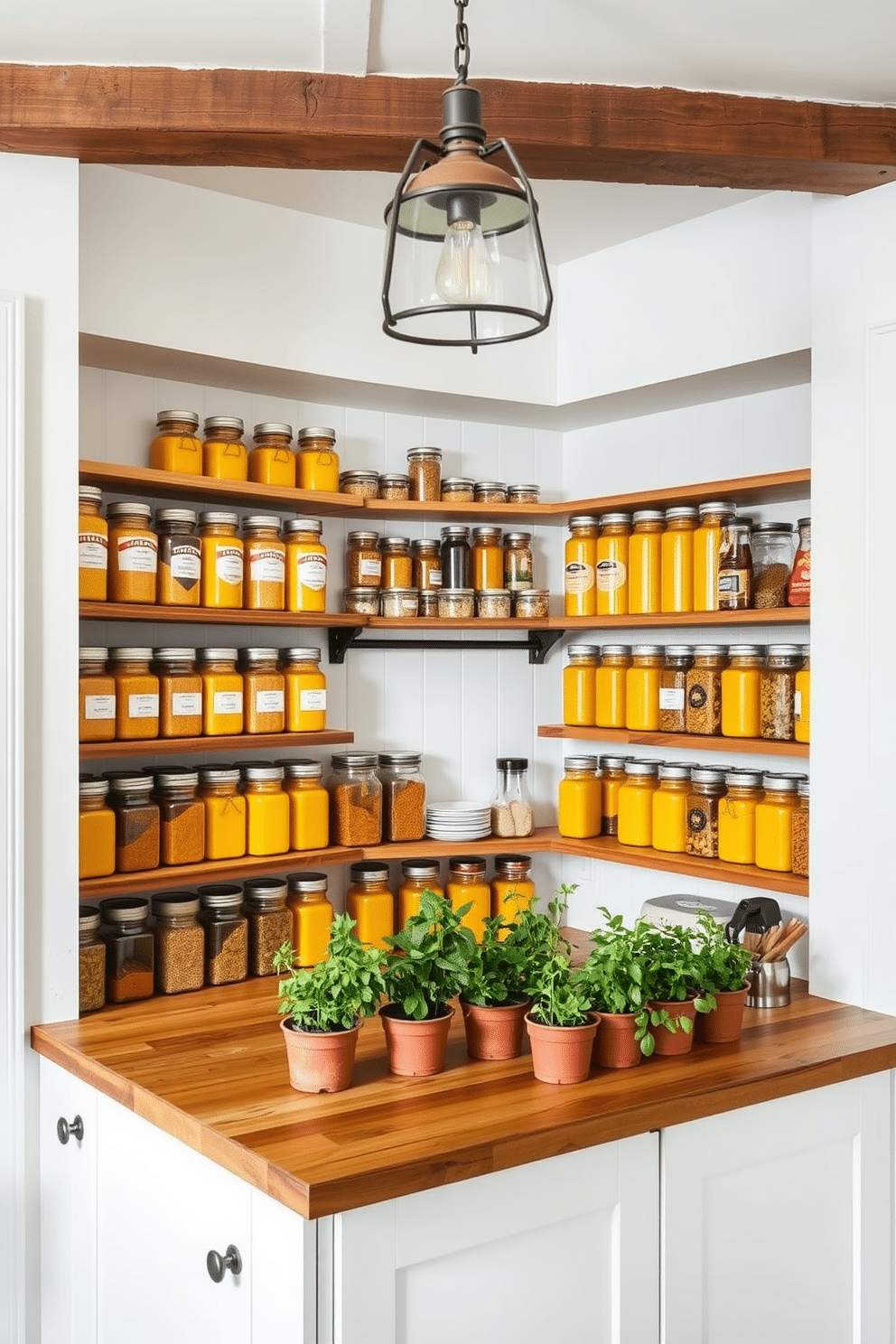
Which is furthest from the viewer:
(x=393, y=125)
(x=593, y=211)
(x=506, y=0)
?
(x=593, y=211)

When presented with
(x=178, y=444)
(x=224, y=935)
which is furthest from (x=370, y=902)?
(x=178, y=444)

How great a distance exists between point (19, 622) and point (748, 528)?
150 centimetres

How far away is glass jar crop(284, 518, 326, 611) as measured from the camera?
2.67 metres

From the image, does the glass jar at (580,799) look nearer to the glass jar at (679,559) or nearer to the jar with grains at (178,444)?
the glass jar at (679,559)

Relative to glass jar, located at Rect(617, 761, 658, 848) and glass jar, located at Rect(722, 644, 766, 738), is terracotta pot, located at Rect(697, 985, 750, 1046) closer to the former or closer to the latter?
glass jar, located at Rect(722, 644, 766, 738)

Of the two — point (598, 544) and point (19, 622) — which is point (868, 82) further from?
point (19, 622)

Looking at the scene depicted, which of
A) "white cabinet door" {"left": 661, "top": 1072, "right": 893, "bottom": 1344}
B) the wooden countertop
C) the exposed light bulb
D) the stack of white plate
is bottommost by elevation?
"white cabinet door" {"left": 661, "top": 1072, "right": 893, "bottom": 1344}

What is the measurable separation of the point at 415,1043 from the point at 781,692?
1.14 metres

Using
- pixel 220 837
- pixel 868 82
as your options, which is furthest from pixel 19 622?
pixel 868 82

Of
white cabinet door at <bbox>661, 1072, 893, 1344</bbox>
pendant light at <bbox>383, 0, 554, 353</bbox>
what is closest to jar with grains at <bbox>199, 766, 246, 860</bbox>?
white cabinet door at <bbox>661, 1072, 893, 1344</bbox>

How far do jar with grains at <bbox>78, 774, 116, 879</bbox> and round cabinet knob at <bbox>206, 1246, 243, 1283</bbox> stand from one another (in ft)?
2.78

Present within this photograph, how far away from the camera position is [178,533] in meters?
2.52

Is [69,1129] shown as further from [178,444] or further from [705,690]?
[705,690]

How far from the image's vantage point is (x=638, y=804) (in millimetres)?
2895
